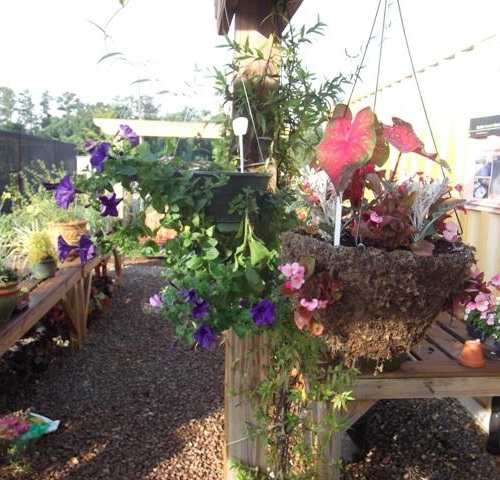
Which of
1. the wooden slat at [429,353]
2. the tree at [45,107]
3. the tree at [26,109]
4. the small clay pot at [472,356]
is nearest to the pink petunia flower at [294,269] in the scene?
the wooden slat at [429,353]

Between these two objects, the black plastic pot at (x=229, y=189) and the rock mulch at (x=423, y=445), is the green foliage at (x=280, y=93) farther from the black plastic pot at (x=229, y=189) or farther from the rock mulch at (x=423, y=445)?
the rock mulch at (x=423, y=445)

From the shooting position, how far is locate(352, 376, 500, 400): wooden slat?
1.84 m

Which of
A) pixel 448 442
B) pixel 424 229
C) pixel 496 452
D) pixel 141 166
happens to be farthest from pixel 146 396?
pixel 424 229

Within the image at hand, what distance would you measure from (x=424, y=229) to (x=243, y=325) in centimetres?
53

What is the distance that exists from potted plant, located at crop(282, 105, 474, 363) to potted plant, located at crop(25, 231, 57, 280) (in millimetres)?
2607

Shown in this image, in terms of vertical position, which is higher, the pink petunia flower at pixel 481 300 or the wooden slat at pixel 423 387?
the pink petunia flower at pixel 481 300

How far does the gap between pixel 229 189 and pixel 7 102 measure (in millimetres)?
37807

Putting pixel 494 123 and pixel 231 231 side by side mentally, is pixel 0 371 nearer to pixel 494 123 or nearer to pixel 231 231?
pixel 231 231

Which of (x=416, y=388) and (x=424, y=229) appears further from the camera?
(x=416, y=388)

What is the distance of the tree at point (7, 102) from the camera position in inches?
1297

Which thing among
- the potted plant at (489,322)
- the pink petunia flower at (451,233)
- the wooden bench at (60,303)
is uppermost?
the pink petunia flower at (451,233)

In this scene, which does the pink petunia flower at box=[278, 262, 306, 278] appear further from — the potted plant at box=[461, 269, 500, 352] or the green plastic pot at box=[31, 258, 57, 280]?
the green plastic pot at box=[31, 258, 57, 280]

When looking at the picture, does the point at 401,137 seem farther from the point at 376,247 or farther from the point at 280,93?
the point at 280,93

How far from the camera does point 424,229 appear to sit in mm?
1209
